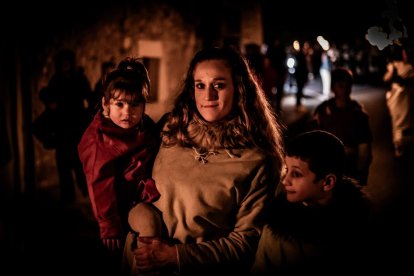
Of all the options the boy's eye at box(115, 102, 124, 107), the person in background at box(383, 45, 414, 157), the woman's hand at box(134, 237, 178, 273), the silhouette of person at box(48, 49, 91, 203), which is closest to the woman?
the woman's hand at box(134, 237, 178, 273)

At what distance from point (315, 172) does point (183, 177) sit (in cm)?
71

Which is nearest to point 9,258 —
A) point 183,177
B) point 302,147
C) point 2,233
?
point 2,233

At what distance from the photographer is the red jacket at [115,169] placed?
8.41 ft

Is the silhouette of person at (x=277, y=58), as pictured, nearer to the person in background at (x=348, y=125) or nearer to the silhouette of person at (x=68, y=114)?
the silhouette of person at (x=68, y=114)

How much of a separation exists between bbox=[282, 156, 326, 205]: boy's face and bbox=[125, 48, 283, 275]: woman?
8 centimetres

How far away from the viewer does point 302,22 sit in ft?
90.9

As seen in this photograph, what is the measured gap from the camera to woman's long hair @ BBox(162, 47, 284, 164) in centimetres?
245

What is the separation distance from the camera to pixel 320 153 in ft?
7.70

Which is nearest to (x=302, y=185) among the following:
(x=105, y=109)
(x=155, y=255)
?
(x=155, y=255)

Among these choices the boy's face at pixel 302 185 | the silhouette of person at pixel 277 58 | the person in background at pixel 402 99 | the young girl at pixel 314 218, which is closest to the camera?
the young girl at pixel 314 218

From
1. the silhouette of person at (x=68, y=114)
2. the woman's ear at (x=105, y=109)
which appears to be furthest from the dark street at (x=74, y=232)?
the woman's ear at (x=105, y=109)

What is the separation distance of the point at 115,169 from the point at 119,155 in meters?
0.09

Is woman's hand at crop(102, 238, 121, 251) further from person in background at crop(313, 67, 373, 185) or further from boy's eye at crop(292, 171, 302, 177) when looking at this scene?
person in background at crop(313, 67, 373, 185)

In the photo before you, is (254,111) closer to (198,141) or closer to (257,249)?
(198,141)
